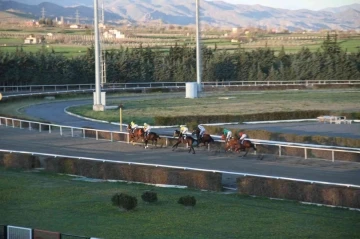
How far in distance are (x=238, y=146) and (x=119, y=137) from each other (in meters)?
5.55

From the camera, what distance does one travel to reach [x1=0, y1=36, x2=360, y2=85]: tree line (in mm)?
58125

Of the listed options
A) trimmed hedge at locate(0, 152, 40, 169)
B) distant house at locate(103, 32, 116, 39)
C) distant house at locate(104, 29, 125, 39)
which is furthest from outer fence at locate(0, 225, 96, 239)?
distant house at locate(104, 29, 125, 39)

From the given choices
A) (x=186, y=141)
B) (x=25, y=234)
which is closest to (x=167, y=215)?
(x=25, y=234)

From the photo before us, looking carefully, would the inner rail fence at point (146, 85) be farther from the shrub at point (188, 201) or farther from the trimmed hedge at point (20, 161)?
the shrub at point (188, 201)

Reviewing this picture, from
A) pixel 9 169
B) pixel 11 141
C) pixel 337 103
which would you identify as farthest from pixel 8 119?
pixel 337 103

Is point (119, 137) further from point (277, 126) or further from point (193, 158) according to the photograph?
point (277, 126)

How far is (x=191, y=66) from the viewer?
63094mm

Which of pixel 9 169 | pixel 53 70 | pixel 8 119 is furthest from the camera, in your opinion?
pixel 53 70

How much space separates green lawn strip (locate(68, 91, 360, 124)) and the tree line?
10733mm

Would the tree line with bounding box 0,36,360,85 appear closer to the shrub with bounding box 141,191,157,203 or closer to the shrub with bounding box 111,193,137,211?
the shrub with bounding box 141,191,157,203

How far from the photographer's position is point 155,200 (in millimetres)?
15836

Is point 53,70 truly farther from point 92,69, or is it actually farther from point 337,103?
point 337,103

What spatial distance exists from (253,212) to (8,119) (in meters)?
19.9

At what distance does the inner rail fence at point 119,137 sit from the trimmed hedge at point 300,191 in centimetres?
568
